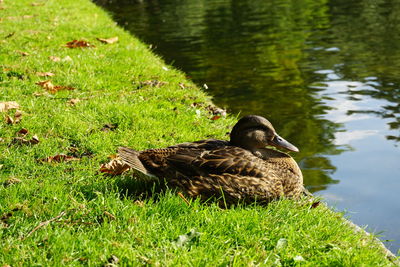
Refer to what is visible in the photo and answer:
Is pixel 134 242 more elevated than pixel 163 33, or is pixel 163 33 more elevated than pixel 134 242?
pixel 134 242

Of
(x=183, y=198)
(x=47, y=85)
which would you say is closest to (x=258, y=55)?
A: (x=47, y=85)

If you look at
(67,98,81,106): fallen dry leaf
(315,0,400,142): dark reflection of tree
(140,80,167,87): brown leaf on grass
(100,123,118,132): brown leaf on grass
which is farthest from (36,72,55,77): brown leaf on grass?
(315,0,400,142): dark reflection of tree

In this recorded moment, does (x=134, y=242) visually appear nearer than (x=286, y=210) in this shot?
Yes

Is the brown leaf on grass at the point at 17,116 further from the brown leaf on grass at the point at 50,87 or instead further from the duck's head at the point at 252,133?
the duck's head at the point at 252,133

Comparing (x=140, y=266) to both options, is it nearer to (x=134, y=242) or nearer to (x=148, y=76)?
(x=134, y=242)

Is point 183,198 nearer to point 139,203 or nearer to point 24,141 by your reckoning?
point 139,203

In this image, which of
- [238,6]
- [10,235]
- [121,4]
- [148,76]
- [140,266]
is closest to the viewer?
[140,266]

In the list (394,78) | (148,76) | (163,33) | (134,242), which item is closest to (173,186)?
(134,242)

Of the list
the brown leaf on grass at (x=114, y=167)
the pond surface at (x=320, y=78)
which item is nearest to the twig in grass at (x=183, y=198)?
the brown leaf on grass at (x=114, y=167)

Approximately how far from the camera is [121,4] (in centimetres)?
2680

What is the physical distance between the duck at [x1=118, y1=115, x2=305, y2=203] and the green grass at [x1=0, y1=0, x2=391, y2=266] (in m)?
0.12

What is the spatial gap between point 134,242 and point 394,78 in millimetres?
7810

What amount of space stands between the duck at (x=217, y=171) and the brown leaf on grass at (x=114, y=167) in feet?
1.20

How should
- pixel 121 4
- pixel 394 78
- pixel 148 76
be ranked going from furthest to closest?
pixel 121 4
pixel 394 78
pixel 148 76
